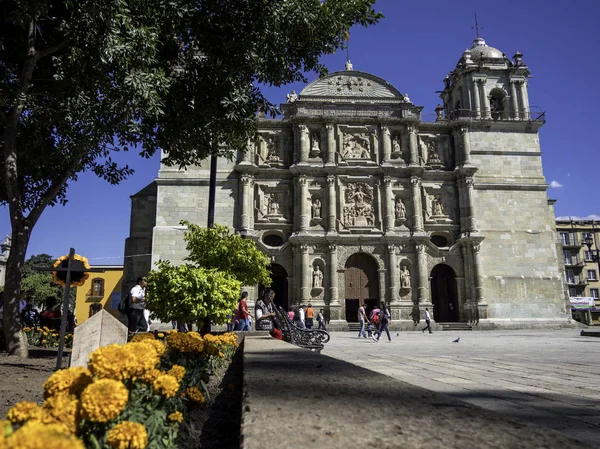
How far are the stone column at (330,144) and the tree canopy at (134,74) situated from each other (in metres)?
15.0

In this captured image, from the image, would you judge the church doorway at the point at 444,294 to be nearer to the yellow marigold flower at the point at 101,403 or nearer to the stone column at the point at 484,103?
the stone column at the point at 484,103

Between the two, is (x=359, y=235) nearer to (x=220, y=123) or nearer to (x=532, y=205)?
(x=532, y=205)

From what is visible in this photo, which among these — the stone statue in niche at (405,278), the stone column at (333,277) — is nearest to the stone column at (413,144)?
the stone statue in niche at (405,278)

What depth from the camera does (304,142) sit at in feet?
81.5

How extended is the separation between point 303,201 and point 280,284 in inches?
187

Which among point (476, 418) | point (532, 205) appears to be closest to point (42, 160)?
point (476, 418)

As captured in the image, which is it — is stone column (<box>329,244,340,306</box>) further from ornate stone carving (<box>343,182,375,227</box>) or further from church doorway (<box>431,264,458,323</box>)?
church doorway (<box>431,264,458,323</box>)

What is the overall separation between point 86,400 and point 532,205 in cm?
2749

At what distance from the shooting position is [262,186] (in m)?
24.6

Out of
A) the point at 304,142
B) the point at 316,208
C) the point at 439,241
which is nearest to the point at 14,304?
the point at 316,208

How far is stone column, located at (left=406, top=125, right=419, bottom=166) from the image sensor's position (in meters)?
25.0

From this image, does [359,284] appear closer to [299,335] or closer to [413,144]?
[413,144]

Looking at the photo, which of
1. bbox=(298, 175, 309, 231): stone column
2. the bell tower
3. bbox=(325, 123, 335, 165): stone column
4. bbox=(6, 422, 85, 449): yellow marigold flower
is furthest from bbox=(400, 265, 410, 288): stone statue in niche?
bbox=(6, 422, 85, 449): yellow marigold flower

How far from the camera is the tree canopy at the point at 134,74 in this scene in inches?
292
